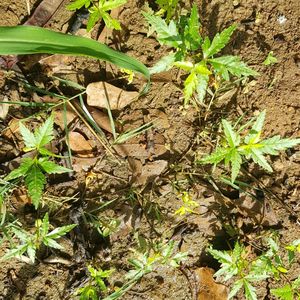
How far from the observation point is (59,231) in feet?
6.41

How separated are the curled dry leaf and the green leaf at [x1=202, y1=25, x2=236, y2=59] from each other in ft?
1.44

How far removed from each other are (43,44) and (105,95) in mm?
511

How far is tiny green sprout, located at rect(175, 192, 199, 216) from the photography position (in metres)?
2.09

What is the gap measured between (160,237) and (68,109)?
0.73 m

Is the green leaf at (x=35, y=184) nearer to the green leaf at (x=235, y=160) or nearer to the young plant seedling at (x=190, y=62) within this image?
the young plant seedling at (x=190, y=62)

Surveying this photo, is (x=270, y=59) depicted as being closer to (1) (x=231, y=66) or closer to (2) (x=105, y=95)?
(1) (x=231, y=66)

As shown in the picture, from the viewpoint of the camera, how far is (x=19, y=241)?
6.79ft

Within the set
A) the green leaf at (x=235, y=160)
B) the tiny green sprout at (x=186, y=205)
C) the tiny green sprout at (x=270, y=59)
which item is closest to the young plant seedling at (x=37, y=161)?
the tiny green sprout at (x=186, y=205)

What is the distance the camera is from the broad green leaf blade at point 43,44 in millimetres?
1541

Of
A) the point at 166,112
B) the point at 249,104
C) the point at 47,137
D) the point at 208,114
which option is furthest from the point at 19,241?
the point at 249,104

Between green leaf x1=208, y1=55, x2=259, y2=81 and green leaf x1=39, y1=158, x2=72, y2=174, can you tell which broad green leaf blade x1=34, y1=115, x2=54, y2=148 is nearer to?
green leaf x1=39, y1=158, x2=72, y2=174

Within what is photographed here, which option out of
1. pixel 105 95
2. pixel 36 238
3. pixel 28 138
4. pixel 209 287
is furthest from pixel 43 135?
pixel 209 287

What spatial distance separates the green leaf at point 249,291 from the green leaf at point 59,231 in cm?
80

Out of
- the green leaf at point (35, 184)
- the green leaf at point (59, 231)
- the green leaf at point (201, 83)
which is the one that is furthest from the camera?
the green leaf at point (59, 231)
